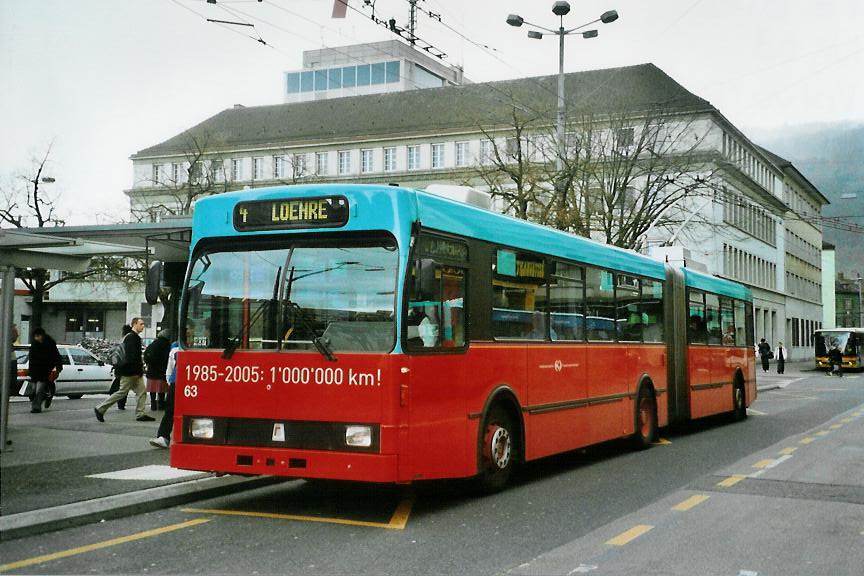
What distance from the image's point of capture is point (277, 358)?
29.2 feet

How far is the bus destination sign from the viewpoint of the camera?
8.98m

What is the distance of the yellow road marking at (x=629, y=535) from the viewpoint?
7.73 m

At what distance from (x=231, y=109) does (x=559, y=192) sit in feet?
231

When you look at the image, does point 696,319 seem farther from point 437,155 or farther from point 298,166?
point 437,155

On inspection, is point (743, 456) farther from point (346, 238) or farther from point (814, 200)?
point (814, 200)

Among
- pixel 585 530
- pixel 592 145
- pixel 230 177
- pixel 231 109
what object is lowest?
pixel 585 530

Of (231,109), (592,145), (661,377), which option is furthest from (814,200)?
(661,377)

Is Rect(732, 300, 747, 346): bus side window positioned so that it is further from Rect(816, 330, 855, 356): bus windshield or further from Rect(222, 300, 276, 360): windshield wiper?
Rect(816, 330, 855, 356): bus windshield

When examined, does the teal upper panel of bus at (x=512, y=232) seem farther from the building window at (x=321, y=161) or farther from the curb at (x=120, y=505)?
the building window at (x=321, y=161)

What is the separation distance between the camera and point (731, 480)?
11391mm

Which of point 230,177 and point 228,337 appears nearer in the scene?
point 228,337

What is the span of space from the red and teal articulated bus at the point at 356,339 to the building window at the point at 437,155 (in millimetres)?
70696

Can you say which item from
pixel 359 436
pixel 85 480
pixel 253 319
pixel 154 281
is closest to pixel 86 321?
pixel 85 480

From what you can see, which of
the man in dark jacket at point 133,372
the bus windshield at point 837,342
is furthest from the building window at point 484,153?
the bus windshield at point 837,342
